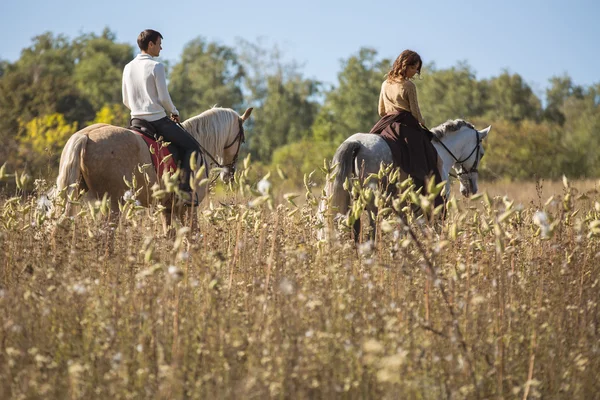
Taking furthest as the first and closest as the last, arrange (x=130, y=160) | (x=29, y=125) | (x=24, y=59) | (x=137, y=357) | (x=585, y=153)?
(x=24, y=59)
(x=585, y=153)
(x=29, y=125)
(x=130, y=160)
(x=137, y=357)

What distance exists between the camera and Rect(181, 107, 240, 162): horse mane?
31.1ft

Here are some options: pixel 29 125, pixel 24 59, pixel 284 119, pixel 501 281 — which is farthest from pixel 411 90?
pixel 24 59

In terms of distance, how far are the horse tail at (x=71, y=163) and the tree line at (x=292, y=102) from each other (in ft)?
67.3

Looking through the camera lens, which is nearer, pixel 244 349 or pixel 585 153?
pixel 244 349

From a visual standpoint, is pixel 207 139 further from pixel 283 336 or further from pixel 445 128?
pixel 283 336

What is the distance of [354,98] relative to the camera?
199 ft

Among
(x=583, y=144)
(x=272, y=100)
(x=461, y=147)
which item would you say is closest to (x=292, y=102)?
(x=272, y=100)

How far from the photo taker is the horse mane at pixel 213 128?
31.1 feet

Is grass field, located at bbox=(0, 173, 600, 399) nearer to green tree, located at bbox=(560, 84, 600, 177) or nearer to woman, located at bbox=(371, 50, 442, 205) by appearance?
woman, located at bbox=(371, 50, 442, 205)

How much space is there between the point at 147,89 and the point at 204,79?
69.9 m

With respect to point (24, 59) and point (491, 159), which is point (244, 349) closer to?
point (491, 159)

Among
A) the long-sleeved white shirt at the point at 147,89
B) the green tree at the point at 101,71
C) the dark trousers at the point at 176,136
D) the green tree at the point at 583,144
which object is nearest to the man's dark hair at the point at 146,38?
the long-sleeved white shirt at the point at 147,89

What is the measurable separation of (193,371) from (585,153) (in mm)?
55218

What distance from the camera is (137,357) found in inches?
151
